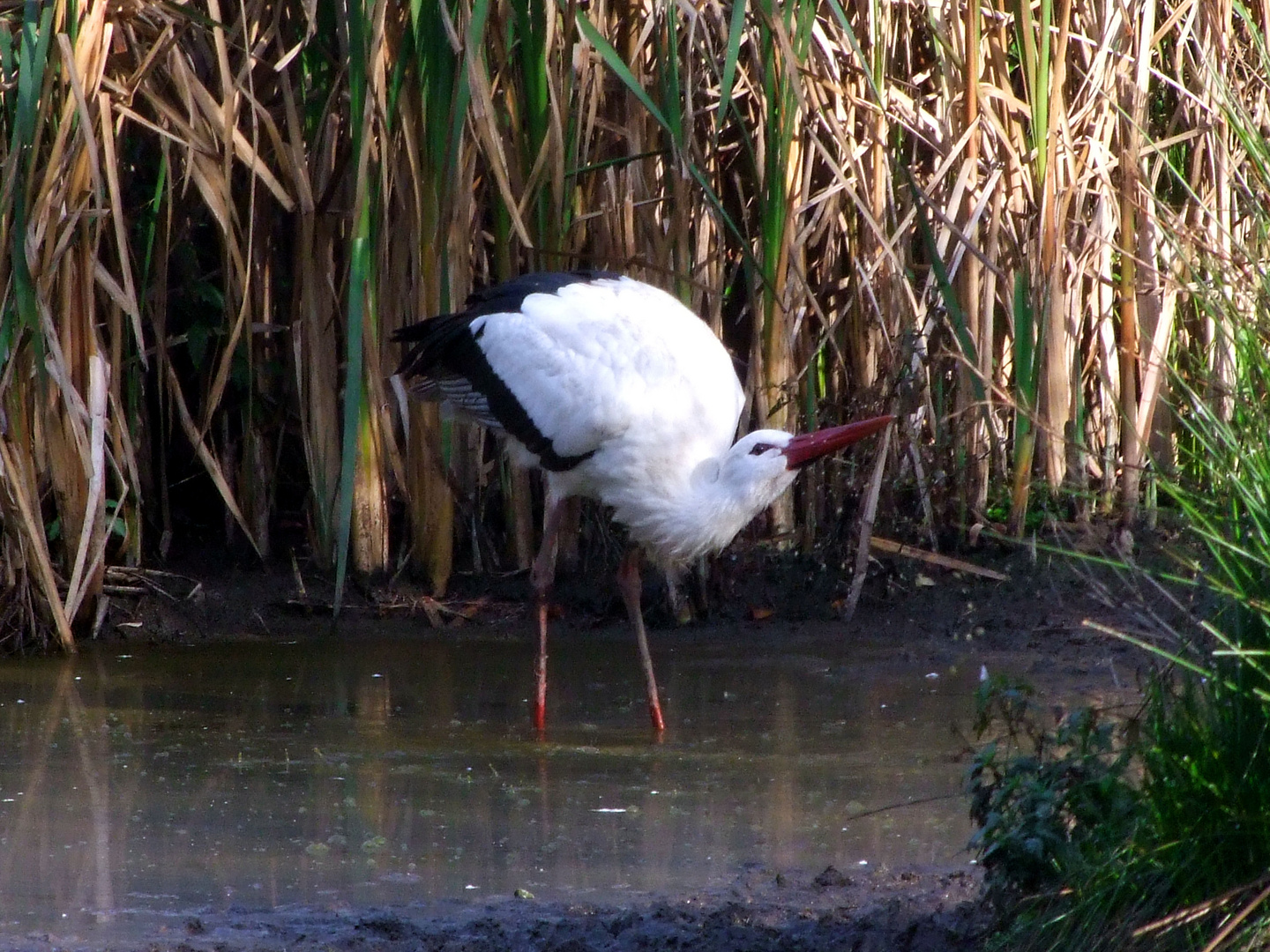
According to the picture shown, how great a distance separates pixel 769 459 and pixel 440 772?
1.42 meters

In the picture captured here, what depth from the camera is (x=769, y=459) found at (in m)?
5.07

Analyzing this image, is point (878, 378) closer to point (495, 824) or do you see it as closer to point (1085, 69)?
point (1085, 69)

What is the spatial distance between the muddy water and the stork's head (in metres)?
0.70

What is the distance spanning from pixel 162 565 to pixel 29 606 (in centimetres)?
99

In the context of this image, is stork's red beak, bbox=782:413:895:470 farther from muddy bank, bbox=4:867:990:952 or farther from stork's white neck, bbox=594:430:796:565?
muddy bank, bbox=4:867:990:952

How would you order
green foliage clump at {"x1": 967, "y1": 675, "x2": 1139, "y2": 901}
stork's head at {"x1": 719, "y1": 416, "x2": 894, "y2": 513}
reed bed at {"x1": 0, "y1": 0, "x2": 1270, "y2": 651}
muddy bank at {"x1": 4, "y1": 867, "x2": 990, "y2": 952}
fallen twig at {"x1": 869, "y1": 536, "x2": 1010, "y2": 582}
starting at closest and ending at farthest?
green foliage clump at {"x1": 967, "y1": 675, "x2": 1139, "y2": 901} → muddy bank at {"x1": 4, "y1": 867, "x2": 990, "y2": 952} → stork's head at {"x1": 719, "y1": 416, "x2": 894, "y2": 513} → reed bed at {"x1": 0, "y1": 0, "x2": 1270, "y2": 651} → fallen twig at {"x1": 869, "y1": 536, "x2": 1010, "y2": 582}

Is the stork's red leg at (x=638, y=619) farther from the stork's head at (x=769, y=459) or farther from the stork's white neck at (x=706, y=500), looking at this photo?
the stork's head at (x=769, y=459)

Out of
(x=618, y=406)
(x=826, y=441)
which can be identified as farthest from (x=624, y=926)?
(x=618, y=406)

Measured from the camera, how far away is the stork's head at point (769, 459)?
4.95m

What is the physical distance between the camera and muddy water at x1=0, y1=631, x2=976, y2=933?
11.7 feet

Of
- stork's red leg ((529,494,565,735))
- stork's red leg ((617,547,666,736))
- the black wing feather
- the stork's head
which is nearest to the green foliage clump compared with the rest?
the stork's head

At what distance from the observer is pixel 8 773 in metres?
4.30

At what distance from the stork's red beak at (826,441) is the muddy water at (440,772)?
31.8 inches

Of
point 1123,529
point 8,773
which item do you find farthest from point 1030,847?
point 1123,529
